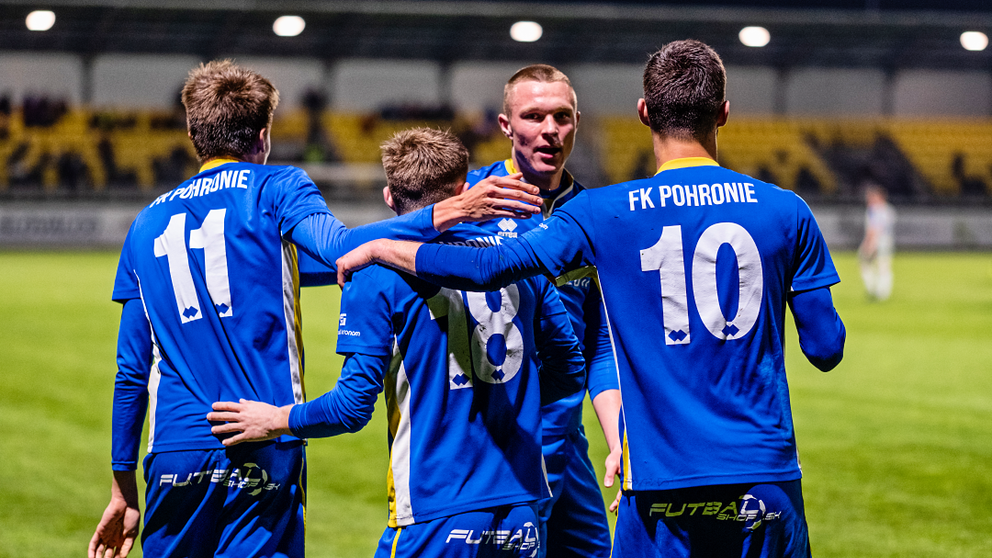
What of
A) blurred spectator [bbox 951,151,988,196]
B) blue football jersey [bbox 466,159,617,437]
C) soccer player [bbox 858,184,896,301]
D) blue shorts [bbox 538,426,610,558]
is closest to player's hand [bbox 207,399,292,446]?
blue football jersey [bbox 466,159,617,437]

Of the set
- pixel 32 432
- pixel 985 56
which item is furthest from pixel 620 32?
pixel 32 432

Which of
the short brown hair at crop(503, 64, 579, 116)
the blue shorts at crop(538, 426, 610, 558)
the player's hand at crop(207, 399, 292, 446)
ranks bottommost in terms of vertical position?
the blue shorts at crop(538, 426, 610, 558)

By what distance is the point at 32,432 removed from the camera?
841 centimetres

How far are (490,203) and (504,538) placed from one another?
36.5 inches

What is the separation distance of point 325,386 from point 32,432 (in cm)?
282

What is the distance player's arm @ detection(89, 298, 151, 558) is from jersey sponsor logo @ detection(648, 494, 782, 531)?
1668mm

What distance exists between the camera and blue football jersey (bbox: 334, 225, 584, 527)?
8.73ft

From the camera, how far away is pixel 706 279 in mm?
2535

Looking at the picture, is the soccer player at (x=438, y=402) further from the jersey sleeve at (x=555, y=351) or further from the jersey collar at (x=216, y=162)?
the jersey collar at (x=216, y=162)

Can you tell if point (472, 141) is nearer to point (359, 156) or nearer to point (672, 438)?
point (359, 156)

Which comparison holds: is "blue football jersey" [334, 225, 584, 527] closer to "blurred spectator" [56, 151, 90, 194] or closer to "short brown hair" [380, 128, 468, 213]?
"short brown hair" [380, 128, 468, 213]

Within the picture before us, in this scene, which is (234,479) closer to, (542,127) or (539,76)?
(542,127)

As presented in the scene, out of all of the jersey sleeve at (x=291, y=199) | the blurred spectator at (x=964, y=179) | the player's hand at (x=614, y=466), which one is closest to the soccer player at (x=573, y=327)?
the player's hand at (x=614, y=466)

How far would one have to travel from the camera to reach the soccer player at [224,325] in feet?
9.60
